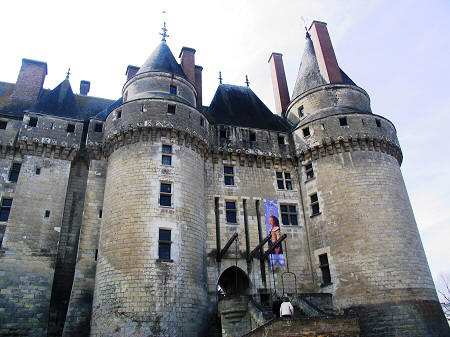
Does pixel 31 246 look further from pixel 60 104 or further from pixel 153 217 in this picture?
pixel 60 104

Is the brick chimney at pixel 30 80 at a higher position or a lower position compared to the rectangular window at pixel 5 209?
higher

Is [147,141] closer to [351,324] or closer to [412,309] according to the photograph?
[351,324]

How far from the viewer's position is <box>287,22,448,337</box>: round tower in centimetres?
1634

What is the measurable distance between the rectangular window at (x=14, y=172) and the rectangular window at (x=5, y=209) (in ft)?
3.52

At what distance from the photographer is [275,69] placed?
26.9m

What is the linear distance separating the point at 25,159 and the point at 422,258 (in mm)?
19518

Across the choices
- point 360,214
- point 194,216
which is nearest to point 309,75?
point 360,214

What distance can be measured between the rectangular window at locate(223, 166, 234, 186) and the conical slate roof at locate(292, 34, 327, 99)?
7.20 m

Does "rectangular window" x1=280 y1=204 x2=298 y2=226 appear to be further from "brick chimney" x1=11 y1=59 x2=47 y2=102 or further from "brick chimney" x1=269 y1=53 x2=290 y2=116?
"brick chimney" x1=11 y1=59 x2=47 y2=102

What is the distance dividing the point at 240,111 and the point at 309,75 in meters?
4.94

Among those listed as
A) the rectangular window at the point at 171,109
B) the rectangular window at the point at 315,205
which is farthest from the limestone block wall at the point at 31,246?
the rectangular window at the point at 315,205

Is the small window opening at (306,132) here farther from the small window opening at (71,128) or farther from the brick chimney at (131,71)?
the small window opening at (71,128)

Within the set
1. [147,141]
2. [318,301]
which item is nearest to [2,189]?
[147,141]

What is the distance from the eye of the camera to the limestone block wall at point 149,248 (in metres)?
14.4
